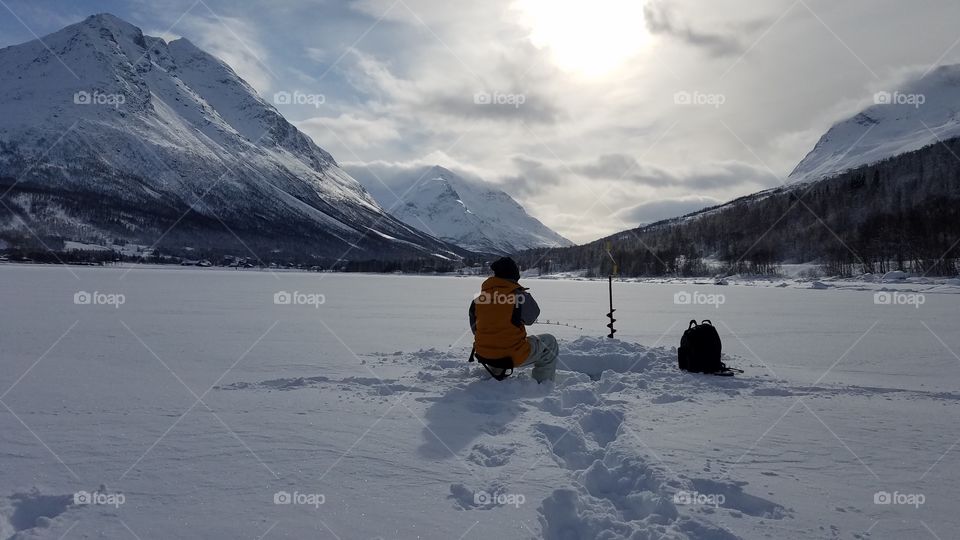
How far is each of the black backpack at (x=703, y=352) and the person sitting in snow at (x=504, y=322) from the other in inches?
118

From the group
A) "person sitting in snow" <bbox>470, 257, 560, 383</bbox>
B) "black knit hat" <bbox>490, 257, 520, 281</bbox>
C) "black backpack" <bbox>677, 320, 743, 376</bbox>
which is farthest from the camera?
"black backpack" <bbox>677, 320, 743, 376</bbox>

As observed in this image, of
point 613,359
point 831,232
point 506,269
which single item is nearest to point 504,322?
point 506,269

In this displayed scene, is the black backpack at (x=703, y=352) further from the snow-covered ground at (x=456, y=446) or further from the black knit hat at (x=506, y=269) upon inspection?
the black knit hat at (x=506, y=269)

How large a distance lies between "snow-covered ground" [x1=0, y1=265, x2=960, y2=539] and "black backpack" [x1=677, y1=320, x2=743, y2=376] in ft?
1.13

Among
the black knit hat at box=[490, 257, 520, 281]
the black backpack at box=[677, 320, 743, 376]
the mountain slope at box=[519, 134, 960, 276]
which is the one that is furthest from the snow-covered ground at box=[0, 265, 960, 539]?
the mountain slope at box=[519, 134, 960, 276]

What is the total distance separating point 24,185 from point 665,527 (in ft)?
806

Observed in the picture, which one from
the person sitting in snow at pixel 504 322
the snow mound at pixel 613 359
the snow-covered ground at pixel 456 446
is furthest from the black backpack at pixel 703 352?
the person sitting in snow at pixel 504 322

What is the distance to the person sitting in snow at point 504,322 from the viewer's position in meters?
8.08

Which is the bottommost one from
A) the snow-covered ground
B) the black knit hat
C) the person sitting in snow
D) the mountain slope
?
the snow-covered ground

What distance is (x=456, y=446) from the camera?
17.2 feet

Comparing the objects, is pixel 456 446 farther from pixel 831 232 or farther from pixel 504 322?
pixel 831 232

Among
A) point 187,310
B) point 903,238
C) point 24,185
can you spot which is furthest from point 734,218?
point 24,185

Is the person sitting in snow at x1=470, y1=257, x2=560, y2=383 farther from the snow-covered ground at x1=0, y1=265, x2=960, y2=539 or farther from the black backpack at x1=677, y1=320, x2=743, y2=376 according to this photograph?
the black backpack at x1=677, y1=320, x2=743, y2=376

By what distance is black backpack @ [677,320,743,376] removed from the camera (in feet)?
30.4
